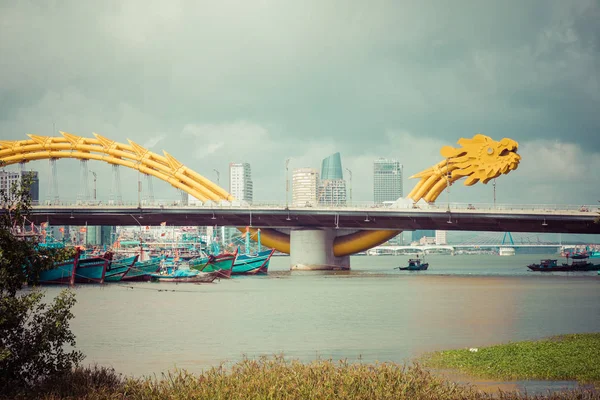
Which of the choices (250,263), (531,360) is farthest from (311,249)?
(531,360)

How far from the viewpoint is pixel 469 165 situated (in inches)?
4013

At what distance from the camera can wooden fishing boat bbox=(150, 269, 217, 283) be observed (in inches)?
3275

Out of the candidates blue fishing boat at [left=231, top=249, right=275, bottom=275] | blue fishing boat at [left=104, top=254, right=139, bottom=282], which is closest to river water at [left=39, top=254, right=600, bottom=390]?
blue fishing boat at [left=104, top=254, right=139, bottom=282]

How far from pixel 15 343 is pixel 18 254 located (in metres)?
2.25

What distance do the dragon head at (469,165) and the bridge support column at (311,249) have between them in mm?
A: 14337

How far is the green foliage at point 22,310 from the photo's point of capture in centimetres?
1855

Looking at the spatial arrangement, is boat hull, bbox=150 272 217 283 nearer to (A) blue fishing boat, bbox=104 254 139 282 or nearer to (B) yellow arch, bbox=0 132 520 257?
(A) blue fishing boat, bbox=104 254 139 282

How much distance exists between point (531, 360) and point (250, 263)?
8660cm

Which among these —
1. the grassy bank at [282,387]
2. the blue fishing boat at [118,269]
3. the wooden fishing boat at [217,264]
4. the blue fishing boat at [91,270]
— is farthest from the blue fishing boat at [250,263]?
the grassy bank at [282,387]

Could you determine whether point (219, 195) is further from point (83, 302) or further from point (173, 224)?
point (83, 302)

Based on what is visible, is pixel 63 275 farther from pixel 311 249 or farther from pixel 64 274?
pixel 311 249

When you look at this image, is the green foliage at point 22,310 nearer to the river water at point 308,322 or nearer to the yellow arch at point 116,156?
the river water at point 308,322

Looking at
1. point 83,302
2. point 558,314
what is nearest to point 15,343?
point 558,314

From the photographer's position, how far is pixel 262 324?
135ft
